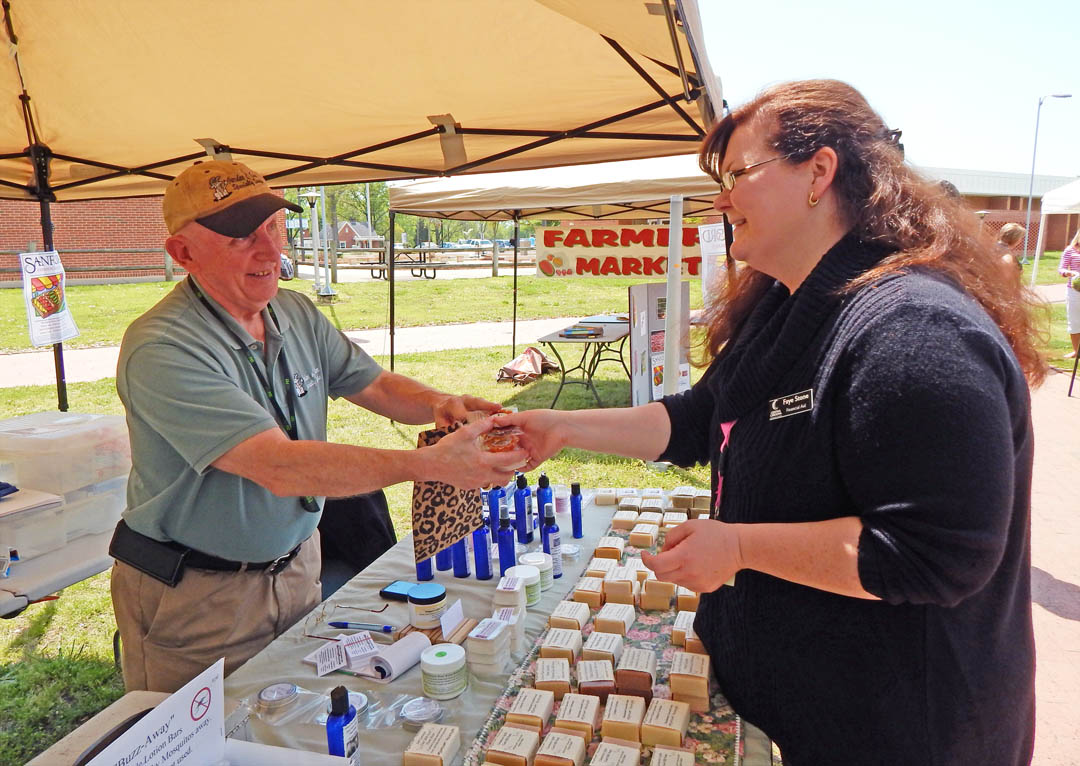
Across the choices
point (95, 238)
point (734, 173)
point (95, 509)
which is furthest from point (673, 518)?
point (95, 238)

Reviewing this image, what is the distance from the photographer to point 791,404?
1.28 m

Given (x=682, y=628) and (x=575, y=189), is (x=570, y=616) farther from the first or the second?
(x=575, y=189)

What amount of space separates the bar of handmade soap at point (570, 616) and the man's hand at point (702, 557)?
698mm

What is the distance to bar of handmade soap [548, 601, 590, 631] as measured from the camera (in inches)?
76.2

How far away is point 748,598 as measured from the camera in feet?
4.70

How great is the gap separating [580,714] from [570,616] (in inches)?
17.2

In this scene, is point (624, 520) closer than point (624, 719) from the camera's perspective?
No

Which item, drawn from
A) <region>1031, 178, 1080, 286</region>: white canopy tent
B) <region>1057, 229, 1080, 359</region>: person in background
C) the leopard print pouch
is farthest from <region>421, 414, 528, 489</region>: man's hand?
<region>1031, 178, 1080, 286</region>: white canopy tent

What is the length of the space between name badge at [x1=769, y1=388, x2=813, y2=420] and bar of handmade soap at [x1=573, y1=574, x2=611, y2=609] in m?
1.01

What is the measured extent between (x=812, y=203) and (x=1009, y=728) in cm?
101

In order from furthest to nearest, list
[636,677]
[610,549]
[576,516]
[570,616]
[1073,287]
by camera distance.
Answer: [1073,287] → [576,516] → [610,549] → [570,616] → [636,677]

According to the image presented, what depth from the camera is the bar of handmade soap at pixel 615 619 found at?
6.33ft

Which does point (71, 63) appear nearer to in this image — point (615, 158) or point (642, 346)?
point (615, 158)

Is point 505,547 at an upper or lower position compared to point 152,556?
lower
